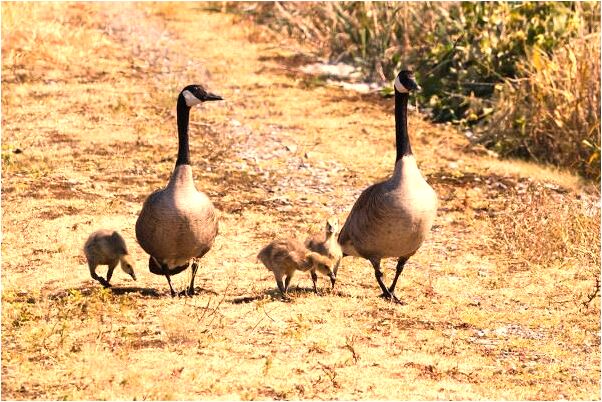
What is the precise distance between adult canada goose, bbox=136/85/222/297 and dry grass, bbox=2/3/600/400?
1.76 ft

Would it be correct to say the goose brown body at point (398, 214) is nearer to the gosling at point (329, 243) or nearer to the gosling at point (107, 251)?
the gosling at point (329, 243)

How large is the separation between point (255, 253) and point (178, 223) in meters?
2.90

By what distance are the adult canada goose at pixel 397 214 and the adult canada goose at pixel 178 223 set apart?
5.53 ft

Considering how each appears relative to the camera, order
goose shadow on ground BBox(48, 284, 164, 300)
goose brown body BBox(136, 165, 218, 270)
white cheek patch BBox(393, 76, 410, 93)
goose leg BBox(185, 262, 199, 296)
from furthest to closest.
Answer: white cheek patch BBox(393, 76, 410, 93)
goose leg BBox(185, 262, 199, 296)
goose shadow on ground BBox(48, 284, 164, 300)
goose brown body BBox(136, 165, 218, 270)

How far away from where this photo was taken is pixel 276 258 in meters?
11.0

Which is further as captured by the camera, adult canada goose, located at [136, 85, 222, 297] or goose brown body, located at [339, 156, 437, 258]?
goose brown body, located at [339, 156, 437, 258]

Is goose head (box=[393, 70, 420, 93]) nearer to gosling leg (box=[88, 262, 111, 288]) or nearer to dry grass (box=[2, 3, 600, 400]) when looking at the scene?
dry grass (box=[2, 3, 600, 400])

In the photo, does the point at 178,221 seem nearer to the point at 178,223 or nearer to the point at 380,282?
the point at 178,223

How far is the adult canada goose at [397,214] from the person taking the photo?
10773 mm

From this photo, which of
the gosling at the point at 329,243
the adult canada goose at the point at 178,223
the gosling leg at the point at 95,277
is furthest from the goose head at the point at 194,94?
the gosling leg at the point at 95,277

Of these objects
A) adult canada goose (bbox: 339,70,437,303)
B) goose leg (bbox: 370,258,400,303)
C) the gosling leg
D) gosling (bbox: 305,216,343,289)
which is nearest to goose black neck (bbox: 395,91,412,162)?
adult canada goose (bbox: 339,70,437,303)

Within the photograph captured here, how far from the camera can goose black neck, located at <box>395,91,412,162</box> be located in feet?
36.9

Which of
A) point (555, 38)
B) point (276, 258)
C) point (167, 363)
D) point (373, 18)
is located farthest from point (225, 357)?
point (373, 18)

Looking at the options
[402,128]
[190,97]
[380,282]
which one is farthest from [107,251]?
[402,128]
